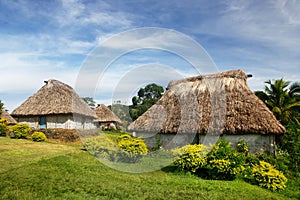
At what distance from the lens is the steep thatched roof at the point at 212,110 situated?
1195 centimetres

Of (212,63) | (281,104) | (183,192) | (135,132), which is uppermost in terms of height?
(212,63)

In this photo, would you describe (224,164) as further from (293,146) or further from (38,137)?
(38,137)

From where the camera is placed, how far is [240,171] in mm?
9328

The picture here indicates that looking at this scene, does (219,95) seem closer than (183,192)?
No

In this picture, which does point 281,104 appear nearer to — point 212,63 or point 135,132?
point 212,63

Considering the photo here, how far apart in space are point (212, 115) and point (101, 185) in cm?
778

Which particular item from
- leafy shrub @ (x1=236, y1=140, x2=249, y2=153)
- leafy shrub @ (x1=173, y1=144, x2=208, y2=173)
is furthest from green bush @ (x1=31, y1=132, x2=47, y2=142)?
leafy shrub @ (x1=236, y1=140, x2=249, y2=153)

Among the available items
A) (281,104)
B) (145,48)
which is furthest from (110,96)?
(281,104)

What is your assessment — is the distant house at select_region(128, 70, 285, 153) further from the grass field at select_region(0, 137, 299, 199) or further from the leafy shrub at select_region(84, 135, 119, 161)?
the leafy shrub at select_region(84, 135, 119, 161)

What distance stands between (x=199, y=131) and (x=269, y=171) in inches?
173

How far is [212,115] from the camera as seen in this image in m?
13.2

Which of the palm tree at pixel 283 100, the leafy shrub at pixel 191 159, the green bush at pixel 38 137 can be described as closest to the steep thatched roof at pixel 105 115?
the green bush at pixel 38 137

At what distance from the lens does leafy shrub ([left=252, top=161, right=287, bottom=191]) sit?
841 cm

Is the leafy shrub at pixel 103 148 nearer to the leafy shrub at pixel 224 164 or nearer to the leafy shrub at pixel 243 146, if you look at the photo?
the leafy shrub at pixel 224 164
